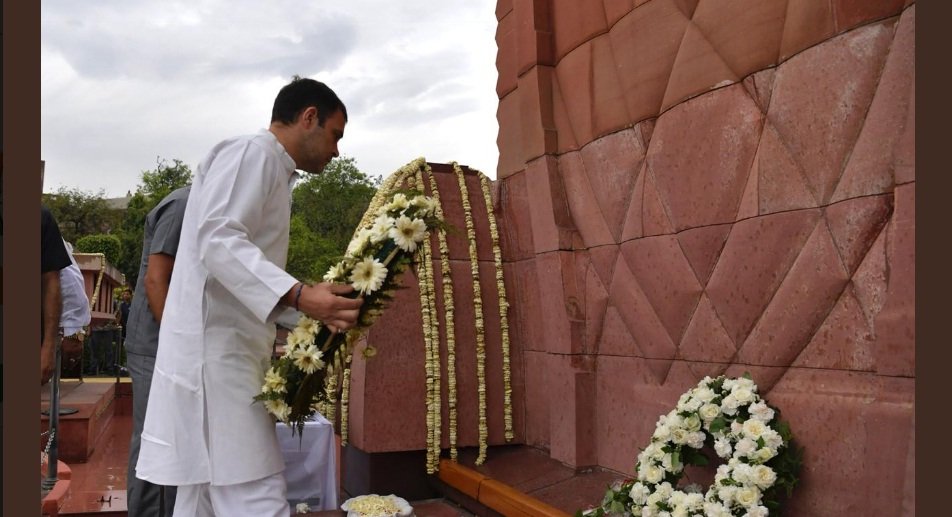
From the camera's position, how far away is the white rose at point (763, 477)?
253 cm

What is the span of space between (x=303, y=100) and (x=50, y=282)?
1439mm

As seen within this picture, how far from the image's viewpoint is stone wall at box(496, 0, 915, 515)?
2428 mm

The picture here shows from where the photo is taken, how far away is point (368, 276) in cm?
248

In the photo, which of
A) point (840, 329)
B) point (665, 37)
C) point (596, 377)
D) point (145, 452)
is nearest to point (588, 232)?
point (596, 377)

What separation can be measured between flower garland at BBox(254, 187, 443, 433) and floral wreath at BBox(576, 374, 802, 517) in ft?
3.91

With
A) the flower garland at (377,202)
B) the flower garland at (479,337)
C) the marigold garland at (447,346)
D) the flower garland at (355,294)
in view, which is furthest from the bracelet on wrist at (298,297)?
the flower garland at (479,337)

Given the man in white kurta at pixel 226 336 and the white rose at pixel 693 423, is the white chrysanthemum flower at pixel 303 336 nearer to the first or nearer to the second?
the man in white kurta at pixel 226 336

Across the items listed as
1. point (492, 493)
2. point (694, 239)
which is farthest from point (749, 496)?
point (492, 493)

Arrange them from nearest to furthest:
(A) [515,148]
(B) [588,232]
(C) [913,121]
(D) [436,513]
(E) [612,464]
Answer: (C) [913,121] → (E) [612,464] → (B) [588,232] → (D) [436,513] → (A) [515,148]

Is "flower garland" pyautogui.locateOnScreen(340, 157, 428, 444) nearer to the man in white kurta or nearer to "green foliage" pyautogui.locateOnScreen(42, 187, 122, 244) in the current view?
the man in white kurta

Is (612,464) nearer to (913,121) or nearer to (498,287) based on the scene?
(498,287)

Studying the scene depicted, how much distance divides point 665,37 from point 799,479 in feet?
6.48

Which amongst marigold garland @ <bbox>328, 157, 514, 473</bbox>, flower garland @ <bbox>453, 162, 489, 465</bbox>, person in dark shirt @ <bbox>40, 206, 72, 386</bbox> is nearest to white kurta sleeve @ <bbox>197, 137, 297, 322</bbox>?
person in dark shirt @ <bbox>40, 206, 72, 386</bbox>

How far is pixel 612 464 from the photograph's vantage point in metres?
3.86
